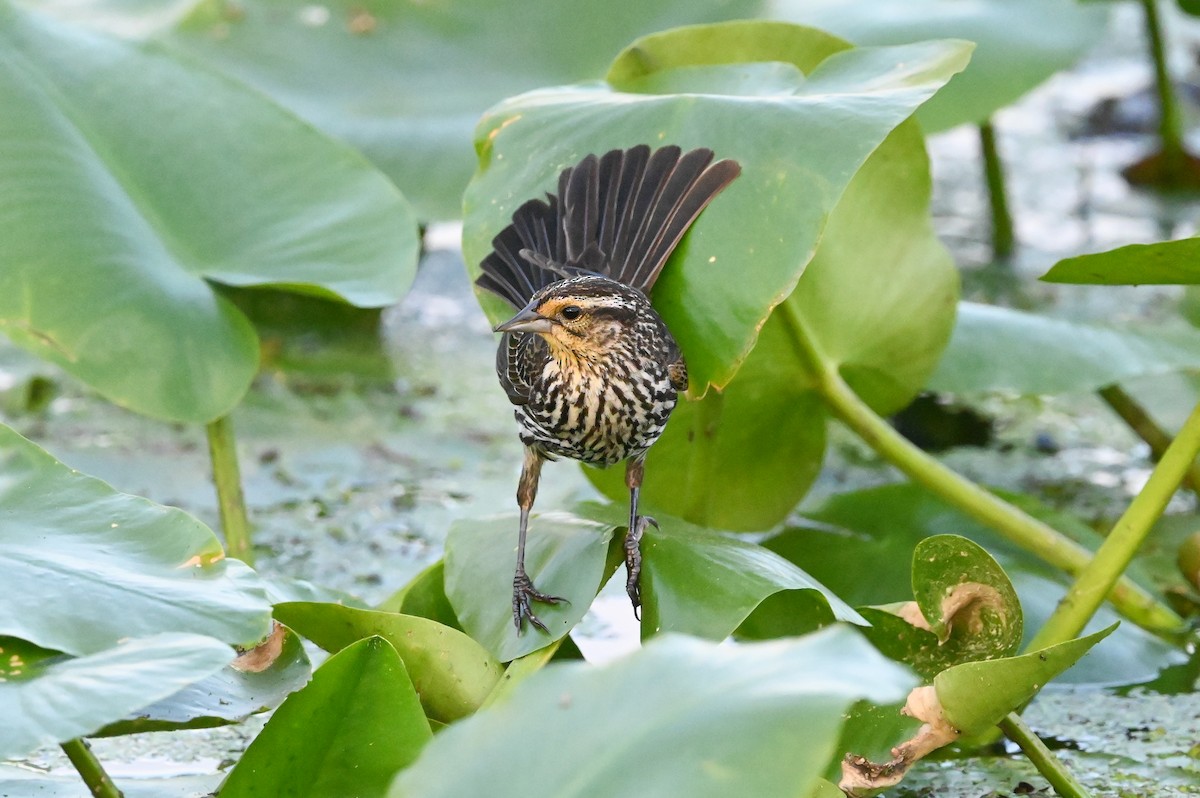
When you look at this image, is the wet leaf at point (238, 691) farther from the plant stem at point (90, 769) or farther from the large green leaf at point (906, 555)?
the large green leaf at point (906, 555)

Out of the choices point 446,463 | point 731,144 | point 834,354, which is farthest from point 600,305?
point 446,463

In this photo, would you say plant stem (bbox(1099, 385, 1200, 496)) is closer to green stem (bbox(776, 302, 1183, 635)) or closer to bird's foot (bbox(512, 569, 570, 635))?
green stem (bbox(776, 302, 1183, 635))

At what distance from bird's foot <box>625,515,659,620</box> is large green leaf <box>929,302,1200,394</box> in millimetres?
974

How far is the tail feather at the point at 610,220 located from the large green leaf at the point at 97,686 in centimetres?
117

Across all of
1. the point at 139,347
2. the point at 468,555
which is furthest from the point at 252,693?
the point at 139,347

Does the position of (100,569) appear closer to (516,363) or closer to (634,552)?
(634,552)

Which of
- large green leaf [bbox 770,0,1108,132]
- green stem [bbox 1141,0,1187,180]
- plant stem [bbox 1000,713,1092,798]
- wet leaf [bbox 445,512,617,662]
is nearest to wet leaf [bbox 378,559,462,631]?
wet leaf [bbox 445,512,617,662]

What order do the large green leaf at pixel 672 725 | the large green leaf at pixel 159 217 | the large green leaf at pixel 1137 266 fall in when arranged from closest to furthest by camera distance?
the large green leaf at pixel 672 725 → the large green leaf at pixel 1137 266 → the large green leaf at pixel 159 217

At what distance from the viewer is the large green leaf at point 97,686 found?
5.83 ft

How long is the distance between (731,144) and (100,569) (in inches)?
50.6

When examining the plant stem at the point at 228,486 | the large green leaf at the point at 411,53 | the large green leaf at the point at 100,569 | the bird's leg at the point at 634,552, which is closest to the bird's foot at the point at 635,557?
the bird's leg at the point at 634,552

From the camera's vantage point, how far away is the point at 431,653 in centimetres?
240

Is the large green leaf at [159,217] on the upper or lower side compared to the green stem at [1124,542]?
upper

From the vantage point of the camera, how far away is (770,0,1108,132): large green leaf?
4047 mm
